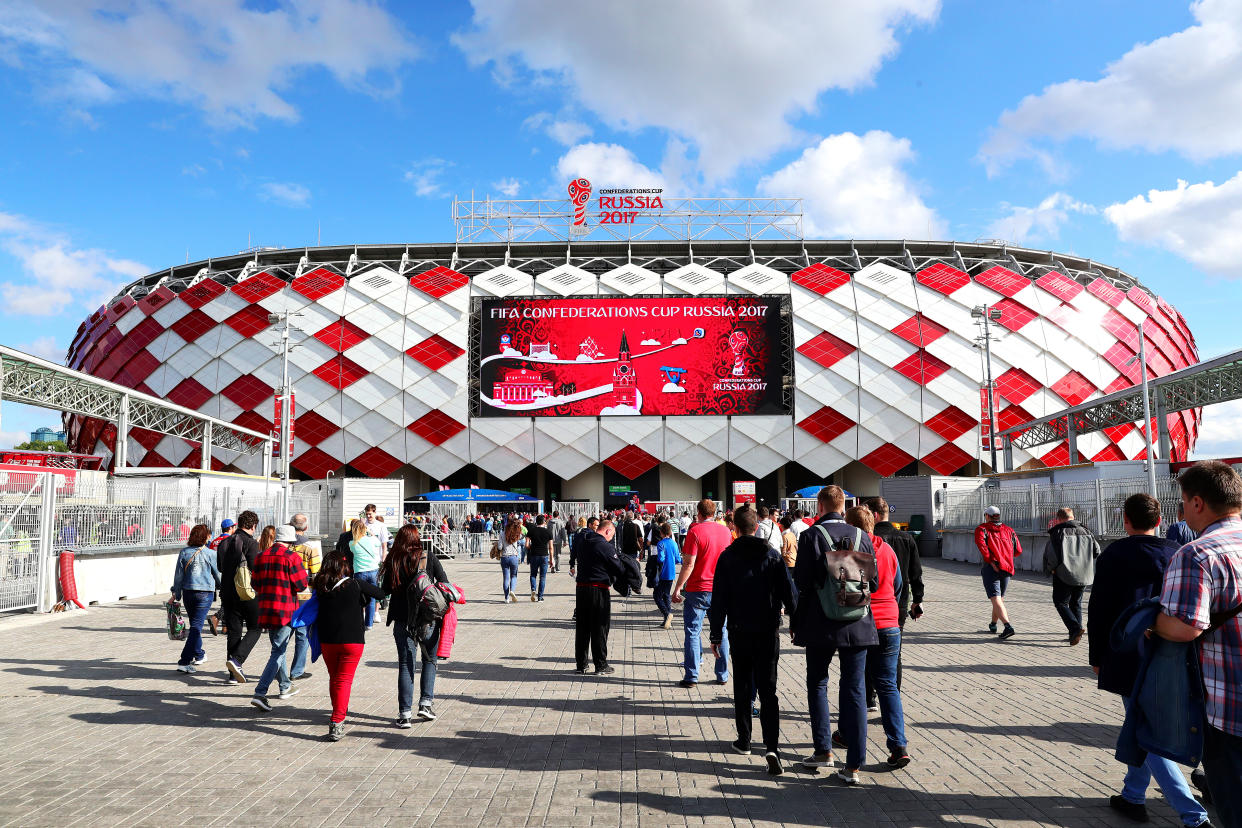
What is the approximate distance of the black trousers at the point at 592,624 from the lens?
8.12 m

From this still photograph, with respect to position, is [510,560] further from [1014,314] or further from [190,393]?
[1014,314]

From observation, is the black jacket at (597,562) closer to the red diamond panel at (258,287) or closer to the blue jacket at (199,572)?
the blue jacket at (199,572)

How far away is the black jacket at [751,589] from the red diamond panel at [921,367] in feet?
142

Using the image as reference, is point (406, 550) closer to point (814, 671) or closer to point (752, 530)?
point (752, 530)

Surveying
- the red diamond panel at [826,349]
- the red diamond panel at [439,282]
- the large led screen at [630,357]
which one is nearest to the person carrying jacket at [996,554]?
the large led screen at [630,357]

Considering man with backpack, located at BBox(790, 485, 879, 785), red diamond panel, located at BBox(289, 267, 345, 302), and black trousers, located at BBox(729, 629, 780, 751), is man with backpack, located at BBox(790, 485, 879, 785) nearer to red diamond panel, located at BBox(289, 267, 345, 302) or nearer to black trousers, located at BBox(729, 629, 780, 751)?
black trousers, located at BBox(729, 629, 780, 751)

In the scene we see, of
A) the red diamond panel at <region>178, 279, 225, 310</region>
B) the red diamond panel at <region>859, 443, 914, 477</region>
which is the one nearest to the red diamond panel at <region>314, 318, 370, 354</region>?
the red diamond panel at <region>178, 279, 225, 310</region>

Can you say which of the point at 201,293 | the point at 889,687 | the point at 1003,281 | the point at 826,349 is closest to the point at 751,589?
the point at 889,687

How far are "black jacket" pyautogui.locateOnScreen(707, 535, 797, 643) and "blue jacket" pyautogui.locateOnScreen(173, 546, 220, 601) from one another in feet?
18.5

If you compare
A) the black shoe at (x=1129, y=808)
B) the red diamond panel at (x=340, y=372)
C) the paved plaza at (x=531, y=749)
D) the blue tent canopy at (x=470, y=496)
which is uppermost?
the red diamond panel at (x=340, y=372)

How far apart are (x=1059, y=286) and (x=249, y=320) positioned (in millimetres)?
49669

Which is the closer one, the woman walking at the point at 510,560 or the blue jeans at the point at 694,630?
the blue jeans at the point at 694,630

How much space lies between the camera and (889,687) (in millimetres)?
4953

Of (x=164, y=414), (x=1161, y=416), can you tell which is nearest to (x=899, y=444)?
(x=1161, y=416)
